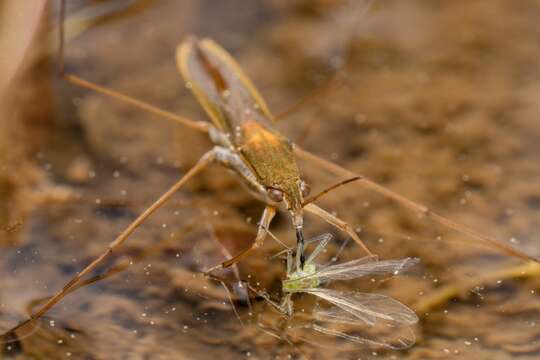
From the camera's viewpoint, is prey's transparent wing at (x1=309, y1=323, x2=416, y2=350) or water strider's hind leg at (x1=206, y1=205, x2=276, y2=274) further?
water strider's hind leg at (x1=206, y1=205, x2=276, y2=274)

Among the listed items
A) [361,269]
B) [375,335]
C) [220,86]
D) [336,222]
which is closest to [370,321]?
[375,335]

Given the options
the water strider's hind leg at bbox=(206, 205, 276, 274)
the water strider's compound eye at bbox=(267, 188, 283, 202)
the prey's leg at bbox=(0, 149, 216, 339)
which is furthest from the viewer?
the water strider's compound eye at bbox=(267, 188, 283, 202)

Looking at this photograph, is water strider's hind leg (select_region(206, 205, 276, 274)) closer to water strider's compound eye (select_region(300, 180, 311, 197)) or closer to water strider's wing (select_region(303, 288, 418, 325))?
water strider's compound eye (select_region(300, 180, 311, 197))

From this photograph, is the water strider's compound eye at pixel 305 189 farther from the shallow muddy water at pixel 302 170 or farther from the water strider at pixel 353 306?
the water strider at pixel 353 306

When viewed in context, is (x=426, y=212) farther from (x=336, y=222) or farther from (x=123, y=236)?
(x=123, y=236)

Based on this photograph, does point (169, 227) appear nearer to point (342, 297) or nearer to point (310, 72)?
point (342, 297)

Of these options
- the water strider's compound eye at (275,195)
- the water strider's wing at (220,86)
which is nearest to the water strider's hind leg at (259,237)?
the water strider's compound eye at (275,195)

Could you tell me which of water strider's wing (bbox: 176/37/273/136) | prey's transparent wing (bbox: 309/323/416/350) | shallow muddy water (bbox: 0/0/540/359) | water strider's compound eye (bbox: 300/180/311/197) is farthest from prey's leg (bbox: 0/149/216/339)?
prey's transparent wing (bbox: 309/323/416/350)
